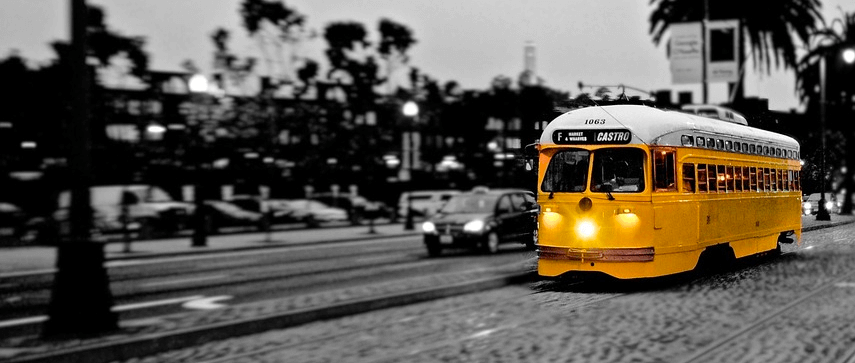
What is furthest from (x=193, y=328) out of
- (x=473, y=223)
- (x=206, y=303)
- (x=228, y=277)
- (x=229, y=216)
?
(x=229, y=216)

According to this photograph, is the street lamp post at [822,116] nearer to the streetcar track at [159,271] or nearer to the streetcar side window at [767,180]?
the streetcar side window at [767,180]

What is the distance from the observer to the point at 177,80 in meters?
44.2

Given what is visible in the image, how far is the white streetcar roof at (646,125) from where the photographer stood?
1738 mm

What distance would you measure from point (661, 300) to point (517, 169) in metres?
0.45

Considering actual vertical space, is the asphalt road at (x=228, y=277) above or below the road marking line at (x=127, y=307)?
above

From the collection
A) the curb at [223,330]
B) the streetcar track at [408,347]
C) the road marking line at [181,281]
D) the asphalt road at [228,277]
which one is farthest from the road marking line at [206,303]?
the streetcar track at [408,347]

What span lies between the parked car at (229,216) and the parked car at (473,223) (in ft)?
75.1

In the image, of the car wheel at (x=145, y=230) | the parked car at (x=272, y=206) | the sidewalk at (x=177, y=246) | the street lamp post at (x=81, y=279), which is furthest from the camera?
the parked car at (x=272, y=206)

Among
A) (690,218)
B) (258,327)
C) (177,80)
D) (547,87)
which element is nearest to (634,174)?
(690,218)

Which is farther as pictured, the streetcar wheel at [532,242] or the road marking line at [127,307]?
the road marking line at [127,307]

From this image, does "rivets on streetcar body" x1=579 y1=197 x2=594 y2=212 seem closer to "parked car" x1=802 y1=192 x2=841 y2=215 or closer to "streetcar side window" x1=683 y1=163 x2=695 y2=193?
"streetcar side window" x1=683 y1=163 x2=695 y2=193

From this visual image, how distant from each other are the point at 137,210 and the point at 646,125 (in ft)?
148

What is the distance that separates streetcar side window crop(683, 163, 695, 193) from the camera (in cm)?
177

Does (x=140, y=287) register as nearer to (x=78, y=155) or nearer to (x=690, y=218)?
(x=78, y=155)
